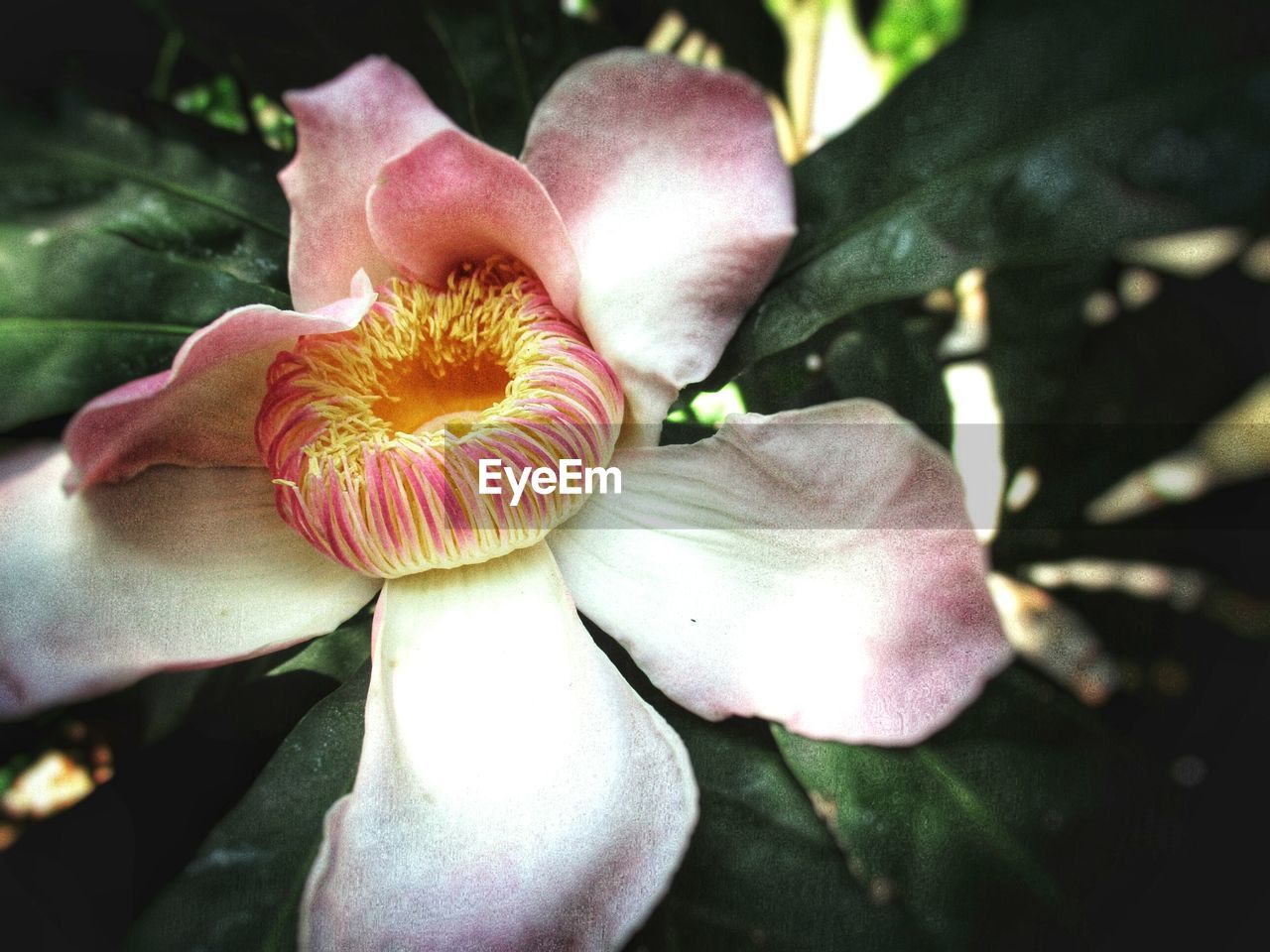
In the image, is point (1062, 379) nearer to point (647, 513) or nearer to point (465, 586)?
point (647, 513)

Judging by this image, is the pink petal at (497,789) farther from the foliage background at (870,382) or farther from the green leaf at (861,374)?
the green leaf at (861,374)

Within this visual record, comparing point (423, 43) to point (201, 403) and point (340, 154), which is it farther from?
point (201, 403)

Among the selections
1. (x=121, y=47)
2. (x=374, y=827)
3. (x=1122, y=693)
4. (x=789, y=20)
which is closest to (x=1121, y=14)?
(x=789, y=20)

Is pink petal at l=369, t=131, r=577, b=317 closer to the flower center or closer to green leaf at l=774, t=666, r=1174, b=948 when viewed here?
the flower center

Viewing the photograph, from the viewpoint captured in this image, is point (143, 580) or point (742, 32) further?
point (742, 32)

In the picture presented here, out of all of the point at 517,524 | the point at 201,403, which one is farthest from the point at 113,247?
the point at 517,524

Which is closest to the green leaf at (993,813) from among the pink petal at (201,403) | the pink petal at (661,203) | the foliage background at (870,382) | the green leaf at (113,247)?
the foliage background at (870,382)

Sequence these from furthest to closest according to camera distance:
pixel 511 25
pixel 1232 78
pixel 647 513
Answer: pixel 511 25 < pixel 647 513 < pixel 1232 78
